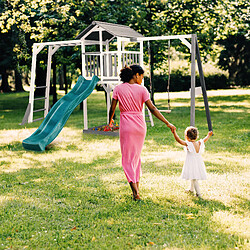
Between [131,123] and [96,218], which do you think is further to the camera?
[131,123]

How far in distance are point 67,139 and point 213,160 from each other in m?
4.85

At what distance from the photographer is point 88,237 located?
4.41 m

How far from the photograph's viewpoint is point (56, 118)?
10.2 m

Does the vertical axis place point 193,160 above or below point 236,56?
below

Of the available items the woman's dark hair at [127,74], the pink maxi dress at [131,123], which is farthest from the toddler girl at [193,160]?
the woman's dark hair at [127,74]

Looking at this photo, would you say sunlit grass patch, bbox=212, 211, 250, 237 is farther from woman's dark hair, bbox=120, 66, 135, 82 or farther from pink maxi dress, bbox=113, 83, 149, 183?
woman's dark hair, bbox=120, 66, 135, 82

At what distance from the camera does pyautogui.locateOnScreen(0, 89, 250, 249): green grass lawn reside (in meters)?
4.34

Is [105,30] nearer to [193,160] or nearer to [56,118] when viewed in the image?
[56,118]

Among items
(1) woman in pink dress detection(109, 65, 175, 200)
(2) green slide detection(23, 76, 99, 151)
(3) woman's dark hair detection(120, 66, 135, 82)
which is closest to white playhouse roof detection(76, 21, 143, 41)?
(2) green slide detection(23, 76, 99, 151)

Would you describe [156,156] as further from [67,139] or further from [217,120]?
[217,120]

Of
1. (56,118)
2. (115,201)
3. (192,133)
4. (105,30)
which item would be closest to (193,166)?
(192,133)

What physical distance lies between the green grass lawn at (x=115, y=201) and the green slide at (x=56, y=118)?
30 centimetres

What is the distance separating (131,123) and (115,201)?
1185 millimetres

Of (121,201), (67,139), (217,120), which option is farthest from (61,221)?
(217,120)
